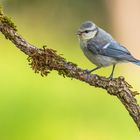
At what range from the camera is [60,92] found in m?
8.86

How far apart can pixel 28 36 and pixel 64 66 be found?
290 inches

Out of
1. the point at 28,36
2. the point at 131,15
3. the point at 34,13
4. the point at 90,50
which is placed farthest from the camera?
the point at 34,13

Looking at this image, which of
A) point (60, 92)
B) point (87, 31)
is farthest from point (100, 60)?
point (60, 92)

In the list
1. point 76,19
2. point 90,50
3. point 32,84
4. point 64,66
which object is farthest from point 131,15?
point 64,66

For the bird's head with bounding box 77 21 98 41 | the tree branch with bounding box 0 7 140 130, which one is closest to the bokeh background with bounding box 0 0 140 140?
the bird's head with bounding box 77 21 98 41

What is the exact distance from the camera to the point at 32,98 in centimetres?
812

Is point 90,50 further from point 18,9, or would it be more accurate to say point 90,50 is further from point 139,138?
point 18,9

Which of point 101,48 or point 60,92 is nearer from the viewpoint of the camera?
point 101,48

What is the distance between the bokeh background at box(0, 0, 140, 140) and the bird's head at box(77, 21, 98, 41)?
243 cm

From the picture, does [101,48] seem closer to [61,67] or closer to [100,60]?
[100,60]

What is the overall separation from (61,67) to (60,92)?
5028 millimetres

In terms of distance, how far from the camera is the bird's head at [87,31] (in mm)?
4723

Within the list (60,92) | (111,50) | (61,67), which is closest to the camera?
(61,67)

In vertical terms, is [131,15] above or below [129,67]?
above
